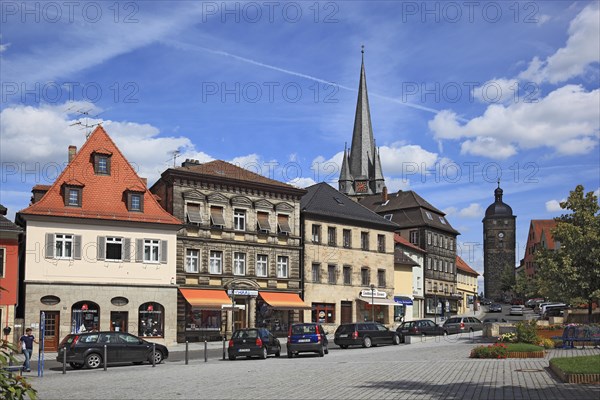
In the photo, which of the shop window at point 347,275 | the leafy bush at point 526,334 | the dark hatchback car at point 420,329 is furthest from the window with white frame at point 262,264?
the leafy bush at point 526,334

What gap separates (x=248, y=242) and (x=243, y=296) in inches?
146

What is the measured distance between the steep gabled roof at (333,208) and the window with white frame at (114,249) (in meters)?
16.1

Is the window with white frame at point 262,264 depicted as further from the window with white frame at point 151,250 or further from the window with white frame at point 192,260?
the window with white frame at point 151,250

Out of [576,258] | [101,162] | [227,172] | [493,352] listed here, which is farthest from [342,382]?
[227,172]

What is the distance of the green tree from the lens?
39750 mm

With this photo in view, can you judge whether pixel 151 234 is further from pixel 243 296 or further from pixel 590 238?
pixel 590 238

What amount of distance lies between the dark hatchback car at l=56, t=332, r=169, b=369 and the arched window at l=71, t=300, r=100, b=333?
12921 mm

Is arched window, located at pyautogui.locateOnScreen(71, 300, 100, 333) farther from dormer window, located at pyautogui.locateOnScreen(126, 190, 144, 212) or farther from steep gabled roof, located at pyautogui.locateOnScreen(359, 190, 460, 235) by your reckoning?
steep gabled roof, located at pyautogui.locateOnScreen(359, 190, 460, 235)

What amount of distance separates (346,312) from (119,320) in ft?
67.2

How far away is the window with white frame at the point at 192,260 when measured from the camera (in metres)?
49.1

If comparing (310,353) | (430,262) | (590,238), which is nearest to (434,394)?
(310,353)

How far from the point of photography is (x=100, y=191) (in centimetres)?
4600

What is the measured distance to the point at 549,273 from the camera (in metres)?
40.8

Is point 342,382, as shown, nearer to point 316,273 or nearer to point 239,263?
point 239,263
